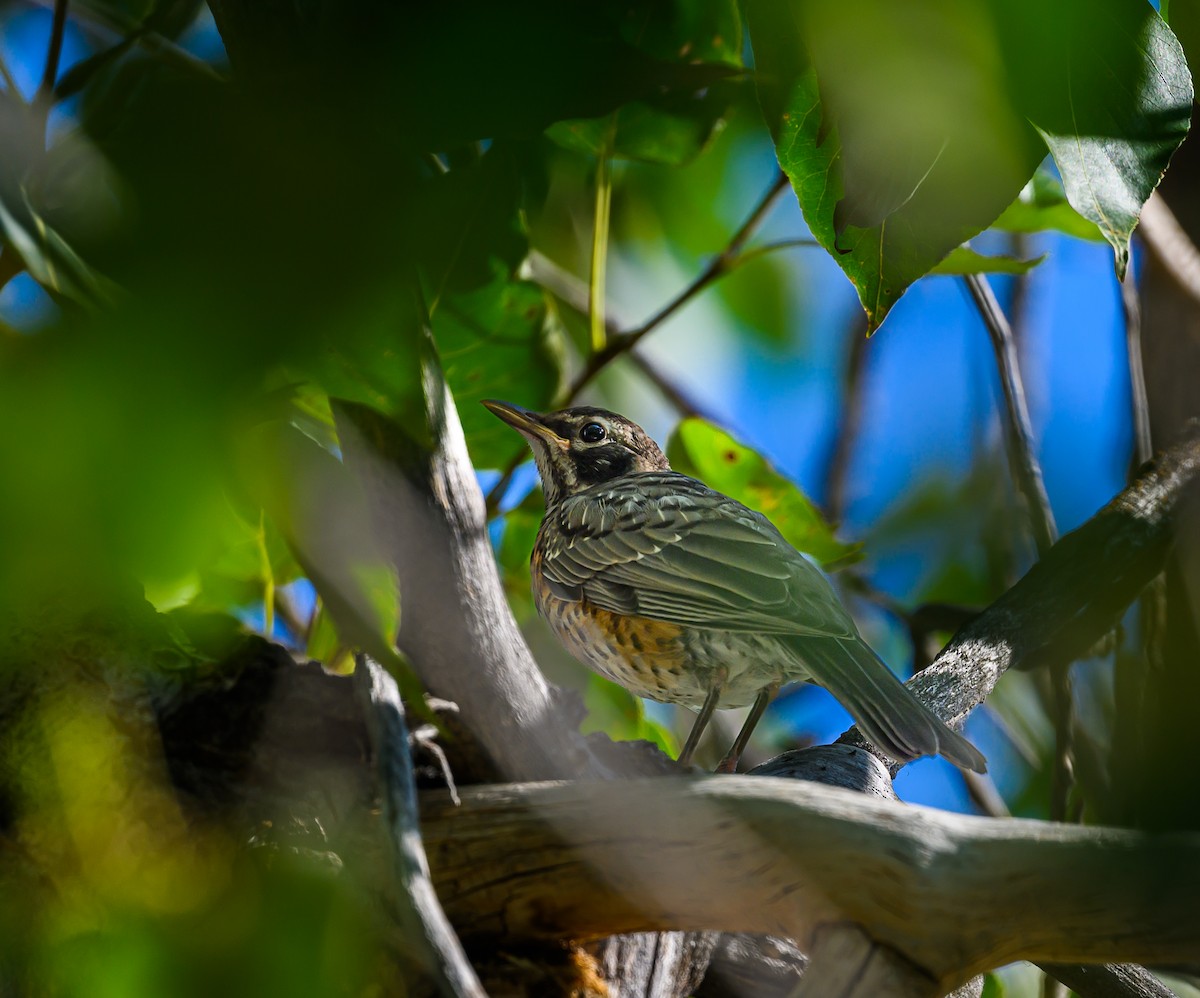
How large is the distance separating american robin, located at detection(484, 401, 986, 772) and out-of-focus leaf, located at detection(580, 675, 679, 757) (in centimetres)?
16

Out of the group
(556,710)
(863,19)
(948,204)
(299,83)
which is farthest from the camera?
(556,710)

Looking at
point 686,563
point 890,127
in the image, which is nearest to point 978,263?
point 686,563

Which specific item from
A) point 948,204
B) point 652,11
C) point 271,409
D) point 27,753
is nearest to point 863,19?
point 948,204

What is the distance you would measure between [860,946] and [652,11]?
1274mm

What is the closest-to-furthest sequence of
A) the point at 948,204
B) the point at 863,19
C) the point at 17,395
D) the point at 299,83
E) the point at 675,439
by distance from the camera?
the point at 17,395, the point at 299,83, the point at 863,19, the point at 948,204, the point at 675,439

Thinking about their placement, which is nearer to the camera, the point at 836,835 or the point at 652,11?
the point at 836,835

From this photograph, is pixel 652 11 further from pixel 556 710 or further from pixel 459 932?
pixel 459 932

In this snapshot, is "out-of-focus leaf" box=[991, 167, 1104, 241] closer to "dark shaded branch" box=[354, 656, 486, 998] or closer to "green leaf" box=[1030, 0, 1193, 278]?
"green leaf" box=[1030, 0, 1193, 278]

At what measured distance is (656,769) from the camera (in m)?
2.05

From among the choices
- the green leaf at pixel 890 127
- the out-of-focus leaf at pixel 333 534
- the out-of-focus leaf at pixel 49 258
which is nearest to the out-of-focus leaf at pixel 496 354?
the out-of-focus leaf at pixel 333 534

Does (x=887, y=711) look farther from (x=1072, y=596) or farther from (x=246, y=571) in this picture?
(x=246, y=571)

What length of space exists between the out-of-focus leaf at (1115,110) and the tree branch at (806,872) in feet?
2.07

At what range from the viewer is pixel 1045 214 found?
2.58 m

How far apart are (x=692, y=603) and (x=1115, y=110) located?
1520mm
